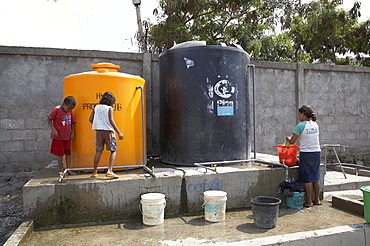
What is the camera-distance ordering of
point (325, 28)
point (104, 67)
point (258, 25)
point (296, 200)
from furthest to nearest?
point (325, 28) → point (258, 25) → point (104, 67) → point (296, 200)

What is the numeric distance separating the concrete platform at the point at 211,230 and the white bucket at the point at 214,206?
10cm

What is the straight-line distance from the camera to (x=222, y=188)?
4754mm

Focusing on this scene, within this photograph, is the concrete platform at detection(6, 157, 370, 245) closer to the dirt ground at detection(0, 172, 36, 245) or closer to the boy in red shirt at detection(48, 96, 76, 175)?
the boy in red shirt at detection(48, 96, 76, 175)

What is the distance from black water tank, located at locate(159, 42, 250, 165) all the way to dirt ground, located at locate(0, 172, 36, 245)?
8.41ft

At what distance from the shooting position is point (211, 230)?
13.1 ft

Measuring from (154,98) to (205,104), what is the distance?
5.89ft

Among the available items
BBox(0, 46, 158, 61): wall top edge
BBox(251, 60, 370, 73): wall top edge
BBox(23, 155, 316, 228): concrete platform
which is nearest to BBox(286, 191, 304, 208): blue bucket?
BBox(23, 155, 316, 228): concrete platform

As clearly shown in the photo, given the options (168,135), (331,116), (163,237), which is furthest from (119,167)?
(331,116)

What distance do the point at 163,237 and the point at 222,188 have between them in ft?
4.41

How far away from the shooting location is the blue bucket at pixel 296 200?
16.3 ft

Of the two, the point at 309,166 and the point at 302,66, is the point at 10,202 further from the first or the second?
the point at 302,66

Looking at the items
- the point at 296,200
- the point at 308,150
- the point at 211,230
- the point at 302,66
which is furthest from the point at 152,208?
the point at 302,66

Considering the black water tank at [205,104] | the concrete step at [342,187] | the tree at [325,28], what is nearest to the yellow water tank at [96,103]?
the black water tank at [205,104]

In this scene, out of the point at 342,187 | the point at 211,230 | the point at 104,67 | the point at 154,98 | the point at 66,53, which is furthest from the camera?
the point at 154,98
